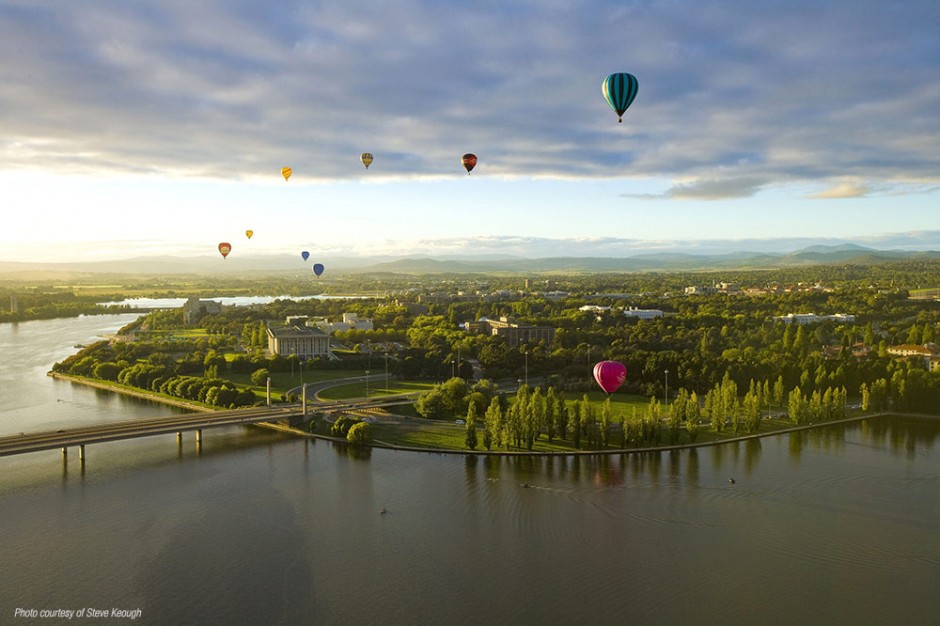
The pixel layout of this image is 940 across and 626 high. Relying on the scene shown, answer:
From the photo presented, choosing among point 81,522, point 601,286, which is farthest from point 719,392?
point 601,286

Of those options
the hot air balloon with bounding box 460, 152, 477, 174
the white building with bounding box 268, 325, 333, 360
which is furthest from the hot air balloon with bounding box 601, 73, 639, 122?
the white building with bounding box 268, 325, 333, 360

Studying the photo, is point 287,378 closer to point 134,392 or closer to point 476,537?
point 134,392

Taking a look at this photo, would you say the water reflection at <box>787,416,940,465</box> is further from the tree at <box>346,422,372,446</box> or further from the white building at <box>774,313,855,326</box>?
the white building at <box>774,313,855,326</box>

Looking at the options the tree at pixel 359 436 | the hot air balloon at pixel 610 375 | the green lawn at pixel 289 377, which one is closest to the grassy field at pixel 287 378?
the green lawn at pixel 289 377

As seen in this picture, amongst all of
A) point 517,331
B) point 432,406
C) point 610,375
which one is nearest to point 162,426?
point 432,406

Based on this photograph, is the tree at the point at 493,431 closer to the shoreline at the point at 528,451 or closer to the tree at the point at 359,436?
the shoreline at the point at 528,451

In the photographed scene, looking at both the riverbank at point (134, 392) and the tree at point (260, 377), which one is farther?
the tree at point (260, 377)
